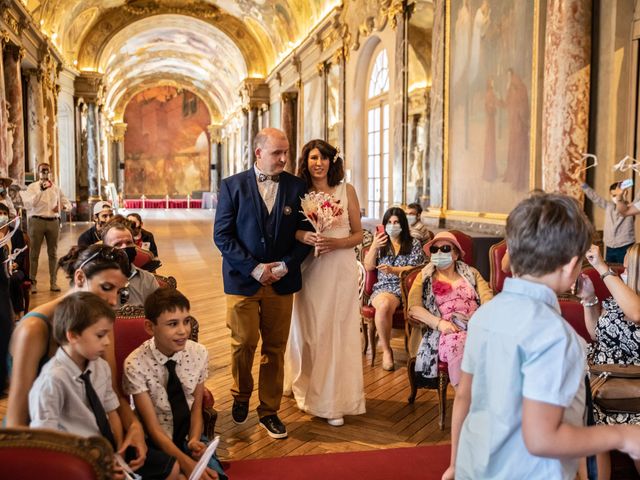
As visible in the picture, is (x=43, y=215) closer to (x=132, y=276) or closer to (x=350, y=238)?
(x=132, y=276)

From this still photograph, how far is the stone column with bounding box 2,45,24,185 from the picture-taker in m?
15.0

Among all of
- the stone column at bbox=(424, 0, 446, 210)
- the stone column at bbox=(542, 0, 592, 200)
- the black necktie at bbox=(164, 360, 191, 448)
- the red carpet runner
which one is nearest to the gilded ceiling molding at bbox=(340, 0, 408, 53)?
the stone column at bbox=(424, 0, 446, 210)

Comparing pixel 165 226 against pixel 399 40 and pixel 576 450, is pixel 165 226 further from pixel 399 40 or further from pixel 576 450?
pixel 576 450

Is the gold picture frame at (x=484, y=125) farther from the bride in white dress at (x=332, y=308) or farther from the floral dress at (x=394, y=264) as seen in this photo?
the bride in white dress at (x=332, y=308)

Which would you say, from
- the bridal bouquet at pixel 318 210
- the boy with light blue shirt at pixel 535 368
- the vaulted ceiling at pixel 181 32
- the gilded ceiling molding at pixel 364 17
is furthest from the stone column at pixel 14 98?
the boy with light blue shirt at pixel 535 368

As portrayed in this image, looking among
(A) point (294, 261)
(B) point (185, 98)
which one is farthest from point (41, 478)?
(B) point (185, 98)

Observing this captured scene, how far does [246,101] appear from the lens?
27531mm

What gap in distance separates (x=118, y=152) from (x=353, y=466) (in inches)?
1709

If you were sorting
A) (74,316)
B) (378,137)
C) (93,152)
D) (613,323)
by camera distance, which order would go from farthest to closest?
(93,152), (378,137), (613,323), (74,316)

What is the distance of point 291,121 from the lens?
22125mm

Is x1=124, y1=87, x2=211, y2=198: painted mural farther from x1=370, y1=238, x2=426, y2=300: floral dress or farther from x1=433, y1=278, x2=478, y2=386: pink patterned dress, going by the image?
x1=433, y1=278, x2=478, y2=386: pink patterned dress

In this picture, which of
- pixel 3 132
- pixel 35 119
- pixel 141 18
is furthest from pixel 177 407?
pixel 141 18

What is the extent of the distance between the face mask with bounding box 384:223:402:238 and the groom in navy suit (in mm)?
1985

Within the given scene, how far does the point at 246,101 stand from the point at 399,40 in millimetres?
16573
